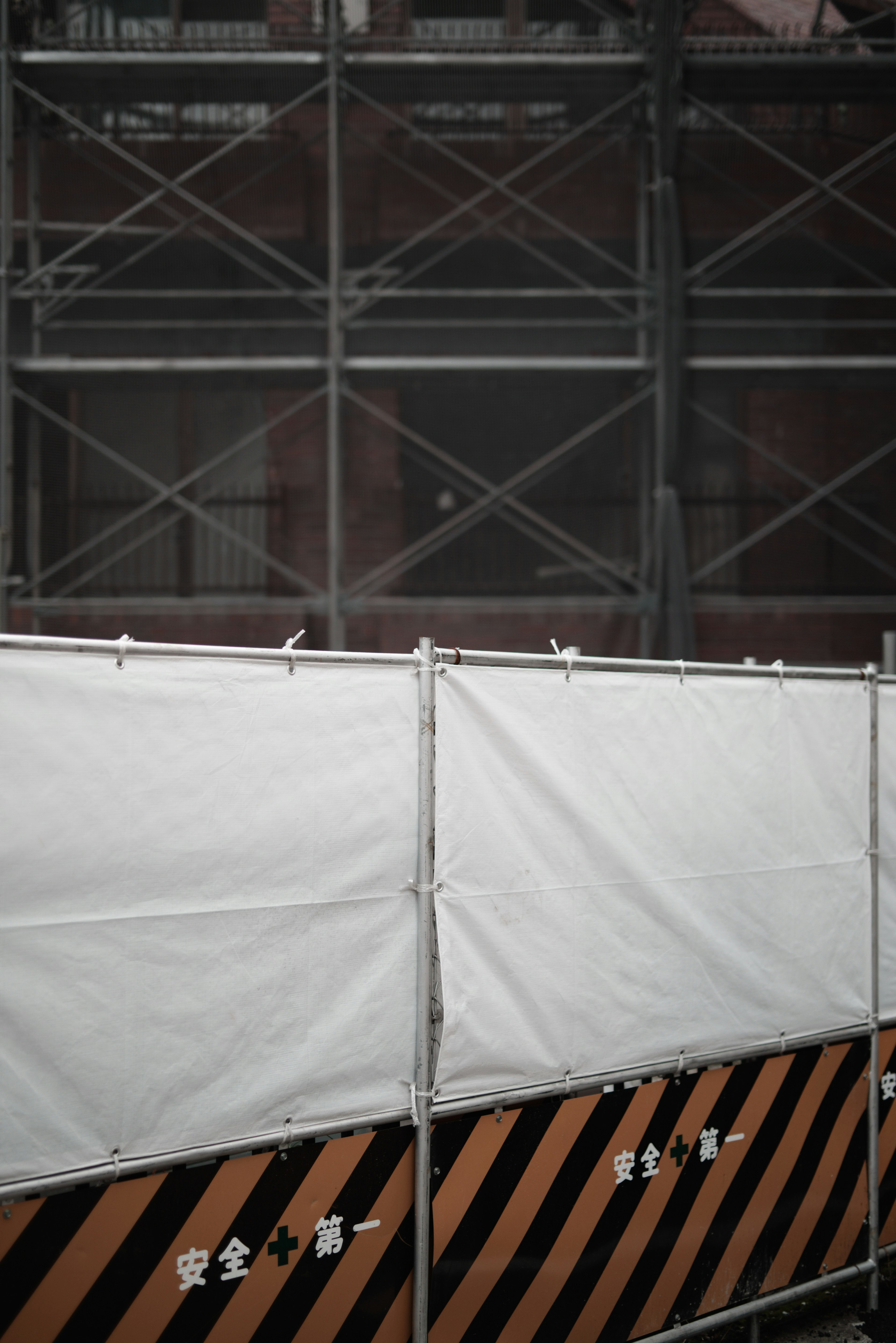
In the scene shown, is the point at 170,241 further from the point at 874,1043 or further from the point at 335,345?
the point at 874,1043

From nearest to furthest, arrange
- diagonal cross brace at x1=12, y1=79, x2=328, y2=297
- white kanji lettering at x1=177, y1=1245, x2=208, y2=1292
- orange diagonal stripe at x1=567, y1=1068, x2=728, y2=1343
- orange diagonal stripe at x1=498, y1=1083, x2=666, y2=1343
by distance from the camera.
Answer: white kanji lettering at x1=177, y1=1245, x2=208, y2=1292, orange diagonal stripe at x1=498, y1=1083, x2=666, y2=1343, orange diagonal stripe at x1=567, y1=1068, x2=728, y2=1343, diagonal cross brace at x1=12, y1=79, x2=328, y2=297

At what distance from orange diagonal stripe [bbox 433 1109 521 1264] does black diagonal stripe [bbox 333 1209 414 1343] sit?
9 cm

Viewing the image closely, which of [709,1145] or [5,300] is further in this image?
[5,300]

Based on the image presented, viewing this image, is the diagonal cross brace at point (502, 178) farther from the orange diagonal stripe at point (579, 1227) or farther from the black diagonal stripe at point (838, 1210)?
the orange diagonal stripe at point (579, 1227)

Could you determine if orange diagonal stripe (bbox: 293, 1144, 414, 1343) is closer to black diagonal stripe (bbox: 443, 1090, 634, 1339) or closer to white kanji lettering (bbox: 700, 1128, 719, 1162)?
black diagonal stripe (bbox: 443, 1090, 634, 1339)

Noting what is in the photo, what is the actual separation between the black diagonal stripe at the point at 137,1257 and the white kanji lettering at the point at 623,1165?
1.46 m

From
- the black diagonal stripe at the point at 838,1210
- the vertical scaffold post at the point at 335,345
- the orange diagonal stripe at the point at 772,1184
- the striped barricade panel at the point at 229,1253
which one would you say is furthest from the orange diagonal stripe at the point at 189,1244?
the vertical scaffold post at the point at 335,345

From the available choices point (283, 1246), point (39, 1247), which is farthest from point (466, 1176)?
point (39, 1247)

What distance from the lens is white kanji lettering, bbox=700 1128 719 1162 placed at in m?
3.67

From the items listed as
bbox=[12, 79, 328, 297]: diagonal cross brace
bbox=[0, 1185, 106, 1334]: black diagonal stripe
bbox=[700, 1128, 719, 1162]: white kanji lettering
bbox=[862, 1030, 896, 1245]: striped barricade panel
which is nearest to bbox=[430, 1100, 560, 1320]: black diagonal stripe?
bbox=[700, 1128, 719, 1162]: white kanji lettering

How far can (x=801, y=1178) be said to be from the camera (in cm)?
390

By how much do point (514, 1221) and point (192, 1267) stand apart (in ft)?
3.54

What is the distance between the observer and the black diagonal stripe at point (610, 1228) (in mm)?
3326

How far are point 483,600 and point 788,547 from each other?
321 cm
